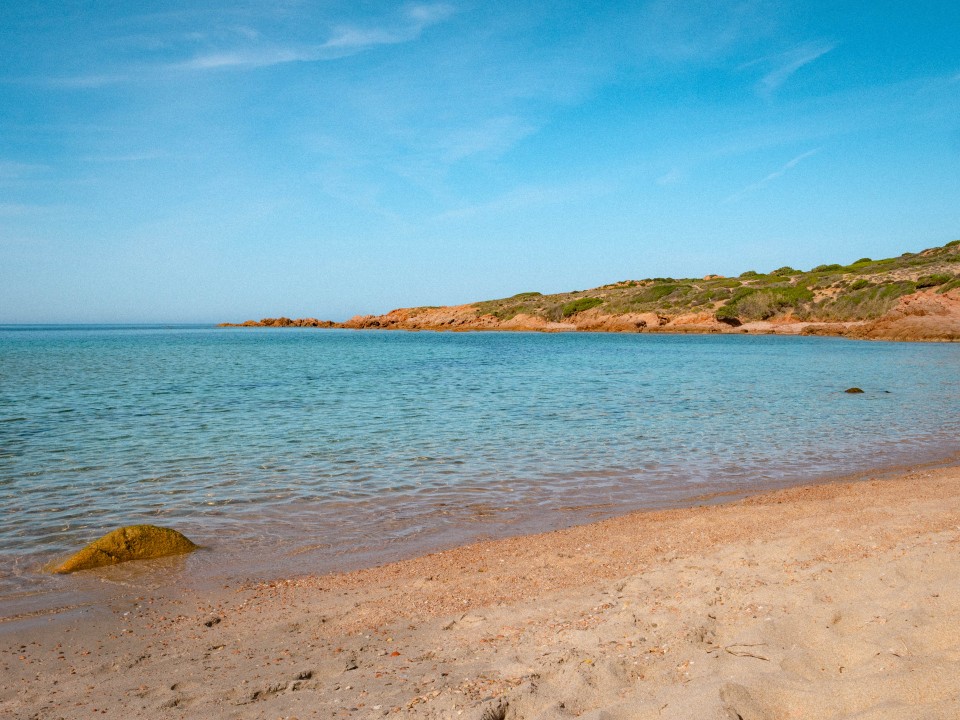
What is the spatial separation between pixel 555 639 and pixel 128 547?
5.08m

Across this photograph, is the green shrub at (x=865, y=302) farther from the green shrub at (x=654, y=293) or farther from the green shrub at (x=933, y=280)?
the green shrub at (x=654, y=293)

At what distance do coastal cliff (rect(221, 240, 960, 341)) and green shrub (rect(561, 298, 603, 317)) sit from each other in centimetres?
19

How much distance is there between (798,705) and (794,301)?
277 ft

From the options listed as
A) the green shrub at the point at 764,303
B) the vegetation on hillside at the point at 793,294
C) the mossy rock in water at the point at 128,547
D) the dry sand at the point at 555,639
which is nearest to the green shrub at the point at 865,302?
the vegetation on hillside at the point at 793,294

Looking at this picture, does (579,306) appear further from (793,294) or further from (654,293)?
(793,294)

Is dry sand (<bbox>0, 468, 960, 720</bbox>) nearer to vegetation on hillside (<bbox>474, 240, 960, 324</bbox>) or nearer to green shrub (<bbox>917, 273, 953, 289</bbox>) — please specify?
vegetation on hillside (<bbox>474, 240, 960, 324</bbox>)

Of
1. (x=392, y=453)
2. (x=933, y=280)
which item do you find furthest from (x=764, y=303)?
(x=392, y=453)

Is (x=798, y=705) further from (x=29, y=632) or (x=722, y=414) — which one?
(x=722, y=414)

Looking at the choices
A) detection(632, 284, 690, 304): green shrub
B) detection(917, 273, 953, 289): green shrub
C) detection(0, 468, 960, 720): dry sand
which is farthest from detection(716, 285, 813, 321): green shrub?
detection(0, 468, 960, 720): dry sand

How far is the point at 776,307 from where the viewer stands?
7994cm

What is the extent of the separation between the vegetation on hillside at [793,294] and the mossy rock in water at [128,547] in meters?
70.6

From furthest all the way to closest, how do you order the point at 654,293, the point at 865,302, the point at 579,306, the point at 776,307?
the point at 579,306 → the point at 654,293 → the point at 776,307 → the point at 865,302

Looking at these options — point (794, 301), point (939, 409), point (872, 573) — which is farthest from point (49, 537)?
point (794, 301)

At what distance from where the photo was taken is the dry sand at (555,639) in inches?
149
